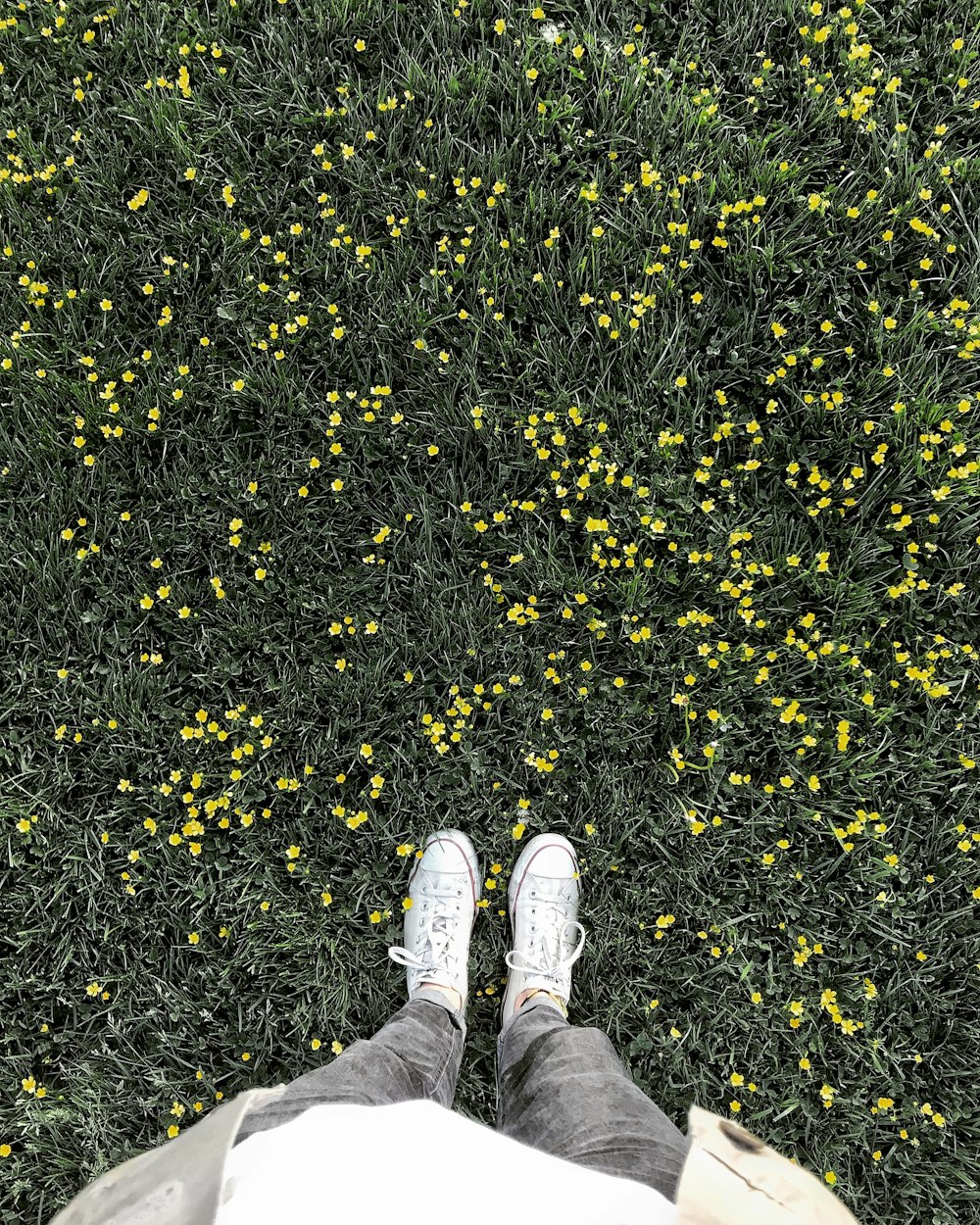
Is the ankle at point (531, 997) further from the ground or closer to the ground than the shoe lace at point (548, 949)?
closer to the ground

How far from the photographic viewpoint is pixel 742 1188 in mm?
1281

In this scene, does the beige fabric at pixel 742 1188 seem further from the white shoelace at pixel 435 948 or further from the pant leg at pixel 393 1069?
the white shoelace at pixel 435 948

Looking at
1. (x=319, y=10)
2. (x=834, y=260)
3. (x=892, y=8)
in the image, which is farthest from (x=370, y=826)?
(x=892, y=8)

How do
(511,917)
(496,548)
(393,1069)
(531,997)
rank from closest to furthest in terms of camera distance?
(393,1069), (531,997), (511,917), (496,548)

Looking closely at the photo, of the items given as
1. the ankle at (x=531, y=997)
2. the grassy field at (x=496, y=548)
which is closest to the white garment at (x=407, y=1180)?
the ankle at (x=531, y=997)

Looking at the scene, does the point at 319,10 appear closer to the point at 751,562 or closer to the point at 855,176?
the point at 855,176

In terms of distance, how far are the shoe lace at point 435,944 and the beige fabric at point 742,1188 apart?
1.04 metres

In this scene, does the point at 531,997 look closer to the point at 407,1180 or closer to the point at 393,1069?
the point at 393,1069

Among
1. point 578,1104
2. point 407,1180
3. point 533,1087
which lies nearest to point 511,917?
point 533,1087

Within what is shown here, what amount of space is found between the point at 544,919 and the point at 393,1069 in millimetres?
638

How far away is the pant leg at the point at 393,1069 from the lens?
1562mm

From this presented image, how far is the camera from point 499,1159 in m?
1.38

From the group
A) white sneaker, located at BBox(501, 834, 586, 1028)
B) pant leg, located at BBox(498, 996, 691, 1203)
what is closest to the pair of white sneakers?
white sneaker, located at BBox(501, 834, 586, 1028)

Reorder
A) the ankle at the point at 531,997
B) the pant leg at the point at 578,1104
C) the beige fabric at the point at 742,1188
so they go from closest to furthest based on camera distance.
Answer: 1. the beige fabric at the point at 742,1188
2. the pant leg at the point at 578,1104
3. the ankle at the point at 531,997
